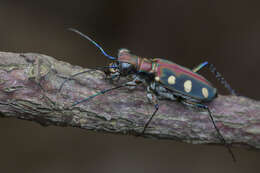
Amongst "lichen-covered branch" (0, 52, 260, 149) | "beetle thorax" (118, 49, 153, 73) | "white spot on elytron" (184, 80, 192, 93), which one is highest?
"beetle thorax" (118, 49, 153, 73)

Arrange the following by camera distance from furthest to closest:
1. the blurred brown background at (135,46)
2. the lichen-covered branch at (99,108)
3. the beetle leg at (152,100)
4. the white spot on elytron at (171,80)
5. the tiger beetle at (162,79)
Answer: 1. the blurred brown background at (135,46)
2. the white spot on elytron at (171,80)
3. the tiger beetle at (162,79)
4. the beetle leg at (152,100)
5. the lichen-covered branch at (99,108)

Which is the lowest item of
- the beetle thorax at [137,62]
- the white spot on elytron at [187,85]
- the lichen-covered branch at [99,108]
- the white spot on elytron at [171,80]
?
the lichen-covered branch at [99,108]

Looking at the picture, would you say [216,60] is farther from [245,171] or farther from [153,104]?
[153,104]

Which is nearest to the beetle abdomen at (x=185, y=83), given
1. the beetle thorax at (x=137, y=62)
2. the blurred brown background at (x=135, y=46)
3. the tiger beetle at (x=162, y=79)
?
the tiger beetle at (x=162, y=79)

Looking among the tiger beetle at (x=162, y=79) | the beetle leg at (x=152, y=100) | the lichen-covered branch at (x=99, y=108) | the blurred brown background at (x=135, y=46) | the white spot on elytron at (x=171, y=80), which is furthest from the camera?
the blurred brown background at (x=135, y=46)

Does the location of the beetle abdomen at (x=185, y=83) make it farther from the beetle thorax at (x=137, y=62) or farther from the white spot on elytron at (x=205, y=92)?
the beetle thorax at (x=137, y=62)

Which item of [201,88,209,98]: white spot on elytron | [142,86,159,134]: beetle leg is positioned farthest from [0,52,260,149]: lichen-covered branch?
[201,88,209,98]: white spot on elytron

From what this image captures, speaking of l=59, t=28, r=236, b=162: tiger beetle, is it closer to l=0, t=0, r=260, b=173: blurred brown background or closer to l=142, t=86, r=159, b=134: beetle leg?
l=142, t=86, r=159, b=134: beetle leg
